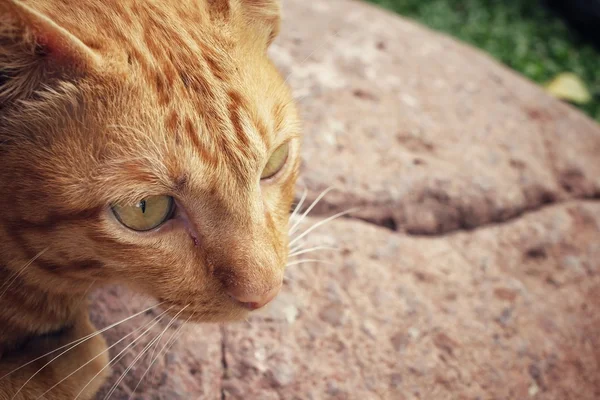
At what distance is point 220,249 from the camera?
140 cm

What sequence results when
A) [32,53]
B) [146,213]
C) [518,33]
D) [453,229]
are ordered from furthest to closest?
[518,33], [453,229], [146,213], [32,53]

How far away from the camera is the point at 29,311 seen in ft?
5.22

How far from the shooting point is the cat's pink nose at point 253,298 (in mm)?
1409

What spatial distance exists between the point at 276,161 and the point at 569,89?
3379 millimetres

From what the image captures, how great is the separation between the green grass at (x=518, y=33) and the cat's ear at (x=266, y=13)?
3.20m

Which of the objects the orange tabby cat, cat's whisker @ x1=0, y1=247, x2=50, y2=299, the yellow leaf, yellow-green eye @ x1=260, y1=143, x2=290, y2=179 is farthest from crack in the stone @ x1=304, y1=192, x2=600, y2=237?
the yellow leaf

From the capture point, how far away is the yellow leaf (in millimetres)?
4234

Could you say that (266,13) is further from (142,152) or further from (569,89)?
(569,89)

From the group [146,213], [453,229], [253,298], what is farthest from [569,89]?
[146,213]

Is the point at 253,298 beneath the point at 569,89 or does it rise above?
above

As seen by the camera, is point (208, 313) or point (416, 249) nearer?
point (208, 313)

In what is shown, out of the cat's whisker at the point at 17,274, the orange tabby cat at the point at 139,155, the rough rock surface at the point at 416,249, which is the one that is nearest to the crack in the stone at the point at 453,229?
the rough rock surface at the point at 416,249

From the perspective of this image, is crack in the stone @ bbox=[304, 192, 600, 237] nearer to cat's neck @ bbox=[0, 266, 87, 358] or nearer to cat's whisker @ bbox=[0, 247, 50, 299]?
cat's neck @ bbox=[0, 266, 87, 358]

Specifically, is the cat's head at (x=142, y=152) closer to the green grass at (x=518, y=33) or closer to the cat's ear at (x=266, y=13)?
the cat's ear at (x=266, y=13)
